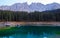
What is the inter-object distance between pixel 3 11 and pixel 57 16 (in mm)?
1210

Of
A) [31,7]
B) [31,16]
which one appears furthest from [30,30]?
[31,7]

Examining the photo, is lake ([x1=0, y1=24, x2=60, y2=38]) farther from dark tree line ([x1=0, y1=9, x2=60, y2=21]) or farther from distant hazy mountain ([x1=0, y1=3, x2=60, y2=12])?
distant hazy mountain ([x1=0, y1=3, x2=60, y2=12])

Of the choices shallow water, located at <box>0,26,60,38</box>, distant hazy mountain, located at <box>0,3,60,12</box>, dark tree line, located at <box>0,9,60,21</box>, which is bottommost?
shallow water, located at <box>0,26,60,38</box>

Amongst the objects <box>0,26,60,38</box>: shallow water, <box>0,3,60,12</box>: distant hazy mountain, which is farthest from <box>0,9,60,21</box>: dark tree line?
<box>0,26,60,38</box>: shallow water

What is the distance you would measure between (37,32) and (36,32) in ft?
0.07

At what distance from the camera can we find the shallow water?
3.74m

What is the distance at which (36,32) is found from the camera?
3.78m

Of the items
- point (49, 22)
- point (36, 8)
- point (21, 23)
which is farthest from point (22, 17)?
point (49, 22)

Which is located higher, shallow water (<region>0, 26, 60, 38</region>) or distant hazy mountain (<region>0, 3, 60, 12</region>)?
distant hazy mountain (<region>0, 3, 60, 12</region>)

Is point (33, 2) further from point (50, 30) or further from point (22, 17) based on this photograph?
point (50, 30)

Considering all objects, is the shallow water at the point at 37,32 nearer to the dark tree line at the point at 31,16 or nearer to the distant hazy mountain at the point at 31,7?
the dark tree line at the point at 31,16

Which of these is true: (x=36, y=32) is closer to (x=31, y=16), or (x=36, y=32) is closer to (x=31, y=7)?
(x=31, y=16)

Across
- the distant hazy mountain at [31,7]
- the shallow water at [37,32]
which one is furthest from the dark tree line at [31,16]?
the shallow water at [37,32]

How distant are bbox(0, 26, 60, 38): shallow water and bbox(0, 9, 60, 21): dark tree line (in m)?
0.20
